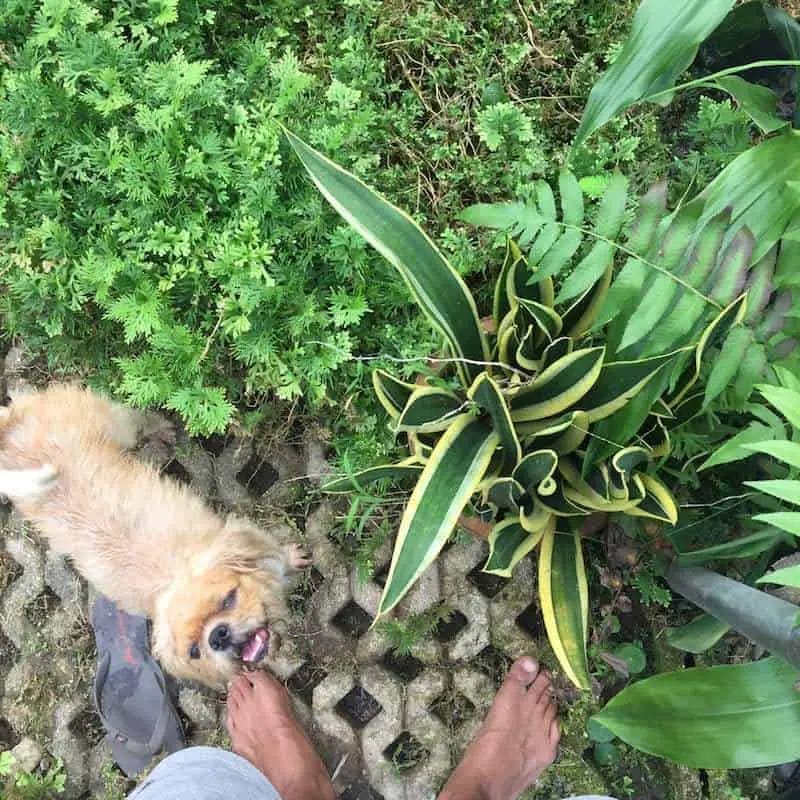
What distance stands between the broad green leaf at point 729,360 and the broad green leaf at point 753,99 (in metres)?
0.67

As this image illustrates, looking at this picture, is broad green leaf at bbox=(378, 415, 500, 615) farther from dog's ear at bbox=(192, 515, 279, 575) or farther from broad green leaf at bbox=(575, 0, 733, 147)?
dog's ear at bbox=(192, 515, 279, 575)

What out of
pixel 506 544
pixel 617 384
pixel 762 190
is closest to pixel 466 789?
pixel 506 544

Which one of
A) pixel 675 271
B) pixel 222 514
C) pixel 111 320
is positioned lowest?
pixel 222 514

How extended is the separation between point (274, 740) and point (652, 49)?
7.58 feet

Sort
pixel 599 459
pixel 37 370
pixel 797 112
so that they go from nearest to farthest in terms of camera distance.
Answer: pixel 599 459, pixel 797 112, pixel 37 370

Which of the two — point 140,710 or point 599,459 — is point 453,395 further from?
point 140,710

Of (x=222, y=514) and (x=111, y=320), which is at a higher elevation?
(x=111, y=320)

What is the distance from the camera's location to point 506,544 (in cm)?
176

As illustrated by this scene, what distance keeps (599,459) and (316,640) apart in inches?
50.4

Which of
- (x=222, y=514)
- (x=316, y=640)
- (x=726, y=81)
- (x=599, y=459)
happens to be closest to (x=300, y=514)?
(x=222, y=514)

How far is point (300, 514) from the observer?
96.8 inches

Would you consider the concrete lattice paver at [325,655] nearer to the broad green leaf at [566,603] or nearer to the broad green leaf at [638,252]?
the broad green leaf at [566,603]

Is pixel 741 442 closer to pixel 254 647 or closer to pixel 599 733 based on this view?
pixel 599 733

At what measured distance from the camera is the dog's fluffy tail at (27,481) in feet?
6.95
